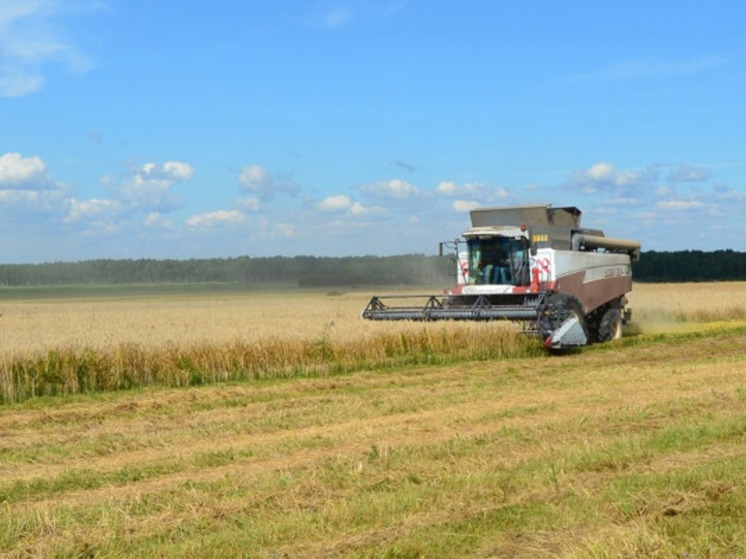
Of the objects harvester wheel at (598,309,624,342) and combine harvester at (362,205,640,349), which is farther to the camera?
harvester wheel at (598,309,624,342)

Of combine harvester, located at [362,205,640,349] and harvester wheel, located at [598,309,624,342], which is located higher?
combine harvester, located at [362,205,640,349]

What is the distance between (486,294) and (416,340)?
9.62 feet

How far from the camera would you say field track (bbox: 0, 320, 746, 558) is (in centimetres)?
556

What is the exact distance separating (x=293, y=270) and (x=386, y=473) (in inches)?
2400

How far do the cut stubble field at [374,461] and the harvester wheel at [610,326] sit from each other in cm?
595

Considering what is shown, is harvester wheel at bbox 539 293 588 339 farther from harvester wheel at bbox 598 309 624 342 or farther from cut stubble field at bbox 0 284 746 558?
cut stubble field at bbox 0 284 746 558

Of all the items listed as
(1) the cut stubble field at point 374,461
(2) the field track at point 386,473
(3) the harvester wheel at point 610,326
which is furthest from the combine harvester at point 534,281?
(2) the field track at point 386,473

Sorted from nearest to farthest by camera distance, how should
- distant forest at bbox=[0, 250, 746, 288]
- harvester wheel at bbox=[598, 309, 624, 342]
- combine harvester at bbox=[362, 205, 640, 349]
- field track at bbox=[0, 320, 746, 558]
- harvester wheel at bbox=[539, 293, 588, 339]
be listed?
field track at bbox=[0, 320, 746, 558], harvester wheel at bbox=[539, 293, 588, 339], combine harvester at bbox=[362, 205, 640, 349], harvester wheel at bbox=[598, 309, 624, 342], distant forest at bbox=[0, 250, 746, 288]

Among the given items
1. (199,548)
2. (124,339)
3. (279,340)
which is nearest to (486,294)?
(279,340)

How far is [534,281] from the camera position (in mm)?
20953

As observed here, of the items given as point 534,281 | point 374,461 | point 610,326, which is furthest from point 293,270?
point 374,461

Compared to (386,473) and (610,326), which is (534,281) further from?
(386,473)

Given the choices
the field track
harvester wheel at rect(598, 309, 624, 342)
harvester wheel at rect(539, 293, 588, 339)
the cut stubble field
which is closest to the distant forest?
harvester wheel at rect(598, 309, 624, 342)

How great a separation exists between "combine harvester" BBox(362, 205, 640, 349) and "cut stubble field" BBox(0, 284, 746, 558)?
3029mm
